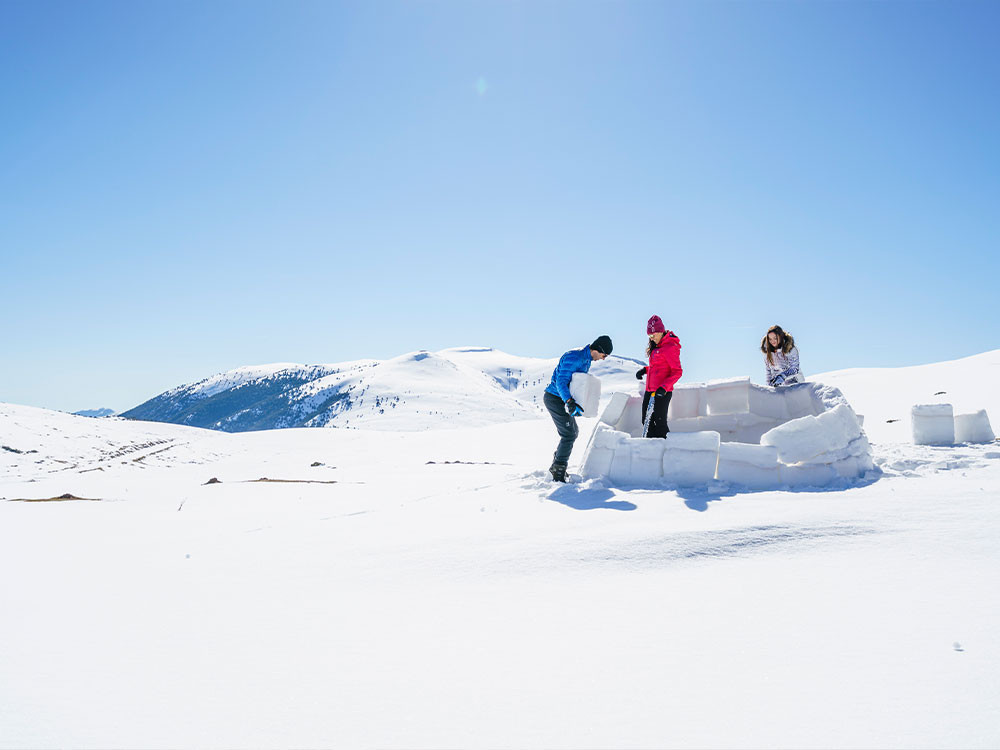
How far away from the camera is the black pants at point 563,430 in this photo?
666 cm

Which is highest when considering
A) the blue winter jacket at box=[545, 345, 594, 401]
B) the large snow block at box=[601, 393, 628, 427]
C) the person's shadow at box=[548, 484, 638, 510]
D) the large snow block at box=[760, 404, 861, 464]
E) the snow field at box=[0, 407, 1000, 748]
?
the blue winter jacket at box=[545, 345, 594, 401]

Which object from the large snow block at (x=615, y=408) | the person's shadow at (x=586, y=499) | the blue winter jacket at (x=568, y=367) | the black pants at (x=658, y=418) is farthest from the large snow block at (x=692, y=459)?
the large snow block at (x=615, y=408)

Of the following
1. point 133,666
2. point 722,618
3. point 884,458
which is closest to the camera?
point 133,666

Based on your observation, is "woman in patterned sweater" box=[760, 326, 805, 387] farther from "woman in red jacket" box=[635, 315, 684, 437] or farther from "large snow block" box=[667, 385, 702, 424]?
"woman in red jacket" box=[635, 315, 684, 437]

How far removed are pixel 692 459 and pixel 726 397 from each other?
2807 millimetres

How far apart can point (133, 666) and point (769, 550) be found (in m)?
3.52

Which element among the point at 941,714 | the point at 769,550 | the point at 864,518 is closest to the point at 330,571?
the point at 769,550

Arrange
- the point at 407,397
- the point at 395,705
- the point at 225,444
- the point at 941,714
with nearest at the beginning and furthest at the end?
the point at 941,714 < the point at 395,705 < the point at 225,444 < the point at 407,397

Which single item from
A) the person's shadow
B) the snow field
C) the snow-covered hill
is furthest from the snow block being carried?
the snow-covered hill

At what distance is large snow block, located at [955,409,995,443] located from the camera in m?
7.43

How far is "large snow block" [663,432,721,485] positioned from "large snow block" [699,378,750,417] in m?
2.31

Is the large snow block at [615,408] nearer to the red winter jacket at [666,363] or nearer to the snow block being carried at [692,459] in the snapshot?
the red winter jacket at [666,363]

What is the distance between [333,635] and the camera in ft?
9.27

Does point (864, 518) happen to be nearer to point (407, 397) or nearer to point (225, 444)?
point (225, 444)
